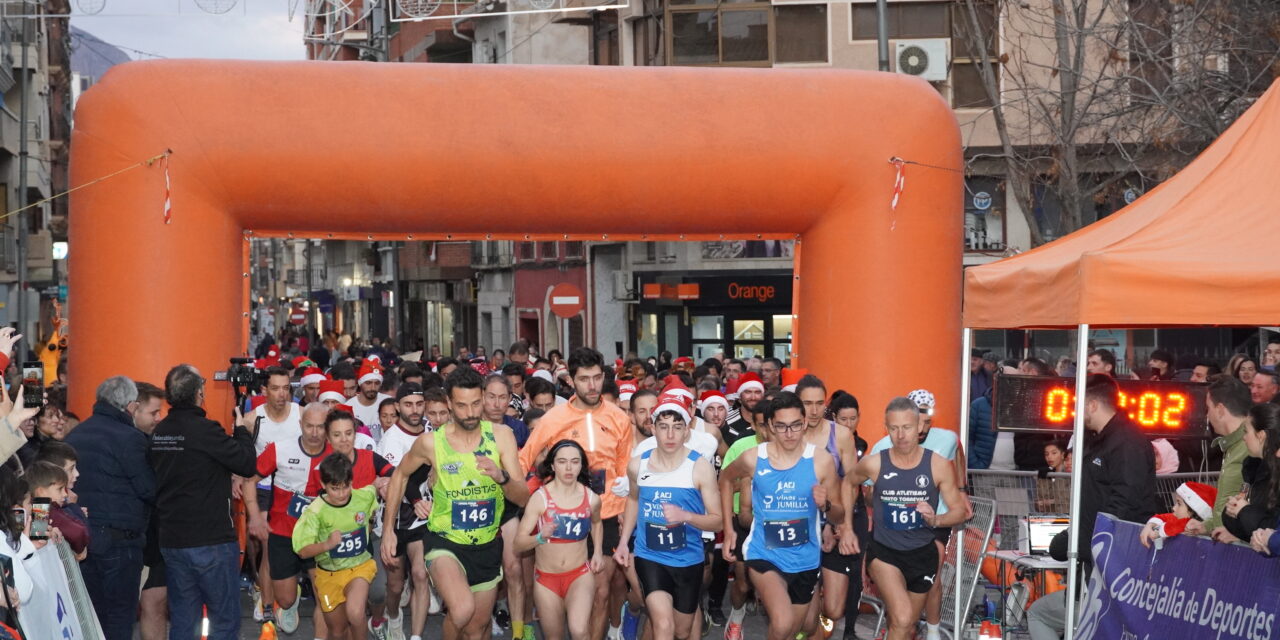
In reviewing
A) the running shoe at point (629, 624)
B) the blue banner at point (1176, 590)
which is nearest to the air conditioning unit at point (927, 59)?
the running shoe at point (629, 624)

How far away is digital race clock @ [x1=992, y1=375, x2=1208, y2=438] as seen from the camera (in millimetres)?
10578

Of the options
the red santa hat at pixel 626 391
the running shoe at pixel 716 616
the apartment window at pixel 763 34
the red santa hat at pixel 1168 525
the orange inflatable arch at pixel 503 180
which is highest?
the apartment window at pixel 763 34

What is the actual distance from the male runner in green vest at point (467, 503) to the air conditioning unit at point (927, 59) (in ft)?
64.3

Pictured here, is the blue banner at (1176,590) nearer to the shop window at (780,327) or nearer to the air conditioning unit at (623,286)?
the shop window at (780,327)

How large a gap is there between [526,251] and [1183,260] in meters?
32.8

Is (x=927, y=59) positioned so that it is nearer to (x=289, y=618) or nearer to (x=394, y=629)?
(x=394, y=629)

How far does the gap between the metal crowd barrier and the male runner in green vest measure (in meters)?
3.48

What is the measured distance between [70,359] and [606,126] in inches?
182

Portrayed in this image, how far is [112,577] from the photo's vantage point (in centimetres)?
889

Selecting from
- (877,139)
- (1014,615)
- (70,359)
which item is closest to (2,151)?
(70,359)

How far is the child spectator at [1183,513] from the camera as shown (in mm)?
7574

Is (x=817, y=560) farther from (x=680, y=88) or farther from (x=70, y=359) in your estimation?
(x=70, y=359)

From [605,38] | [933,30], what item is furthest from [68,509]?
[605,38]

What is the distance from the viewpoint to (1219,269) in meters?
8.19
